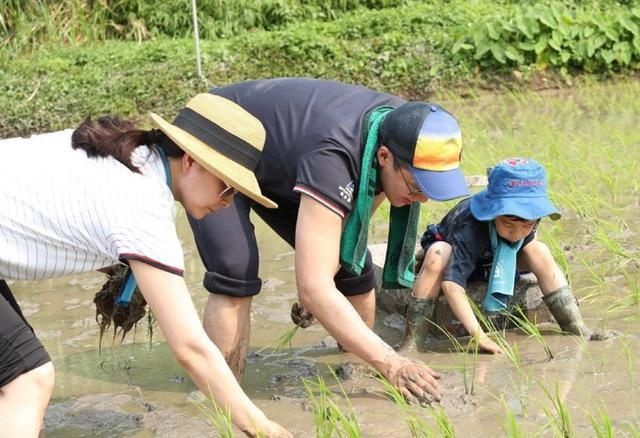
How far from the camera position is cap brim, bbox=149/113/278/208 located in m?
2.47

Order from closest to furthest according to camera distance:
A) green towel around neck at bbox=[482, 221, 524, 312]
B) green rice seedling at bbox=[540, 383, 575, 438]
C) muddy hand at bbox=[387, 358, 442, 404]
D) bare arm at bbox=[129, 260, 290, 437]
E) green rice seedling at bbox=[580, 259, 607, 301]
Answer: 1. bare arm at bbox=[129, 260, 290, 437]
2. green rice seedling at bbox=[540, 383, 575, 438]
3. muddy hand at bbox=[387, 358, 442, 404]
4. green towel around neck at bbox=[482, 221, 524, 312]
5. green rice seedling at bbox=[580, 259, 607, 301]

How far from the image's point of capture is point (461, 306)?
3.73 meters

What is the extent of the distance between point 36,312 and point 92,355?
1.96 feet

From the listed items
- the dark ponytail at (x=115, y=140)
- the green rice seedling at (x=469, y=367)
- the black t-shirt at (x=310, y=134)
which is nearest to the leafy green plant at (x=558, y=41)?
the green rice seedling at (x=469, y=367)

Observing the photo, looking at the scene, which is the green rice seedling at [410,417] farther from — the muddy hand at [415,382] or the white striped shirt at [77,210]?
the white striped shirt at [77,210]

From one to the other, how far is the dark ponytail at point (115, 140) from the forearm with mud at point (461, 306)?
1.44 metres

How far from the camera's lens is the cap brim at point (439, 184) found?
303 centimetres

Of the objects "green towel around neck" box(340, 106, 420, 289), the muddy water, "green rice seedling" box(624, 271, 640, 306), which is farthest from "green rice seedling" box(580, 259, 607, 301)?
"green towel around neck" box(340, 106, 420, 289)

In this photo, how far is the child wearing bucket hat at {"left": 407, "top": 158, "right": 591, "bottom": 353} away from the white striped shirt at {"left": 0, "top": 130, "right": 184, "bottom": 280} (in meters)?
1.45

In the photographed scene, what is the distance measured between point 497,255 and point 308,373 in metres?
0.77

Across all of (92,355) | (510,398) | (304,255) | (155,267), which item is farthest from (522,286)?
(155,267)

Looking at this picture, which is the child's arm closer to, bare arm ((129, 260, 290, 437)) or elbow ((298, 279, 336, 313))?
elbow ((298, 279, 336, 313))

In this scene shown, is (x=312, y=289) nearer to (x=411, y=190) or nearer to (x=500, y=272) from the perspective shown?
(x=411, y=190)

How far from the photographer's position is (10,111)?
336 inches
